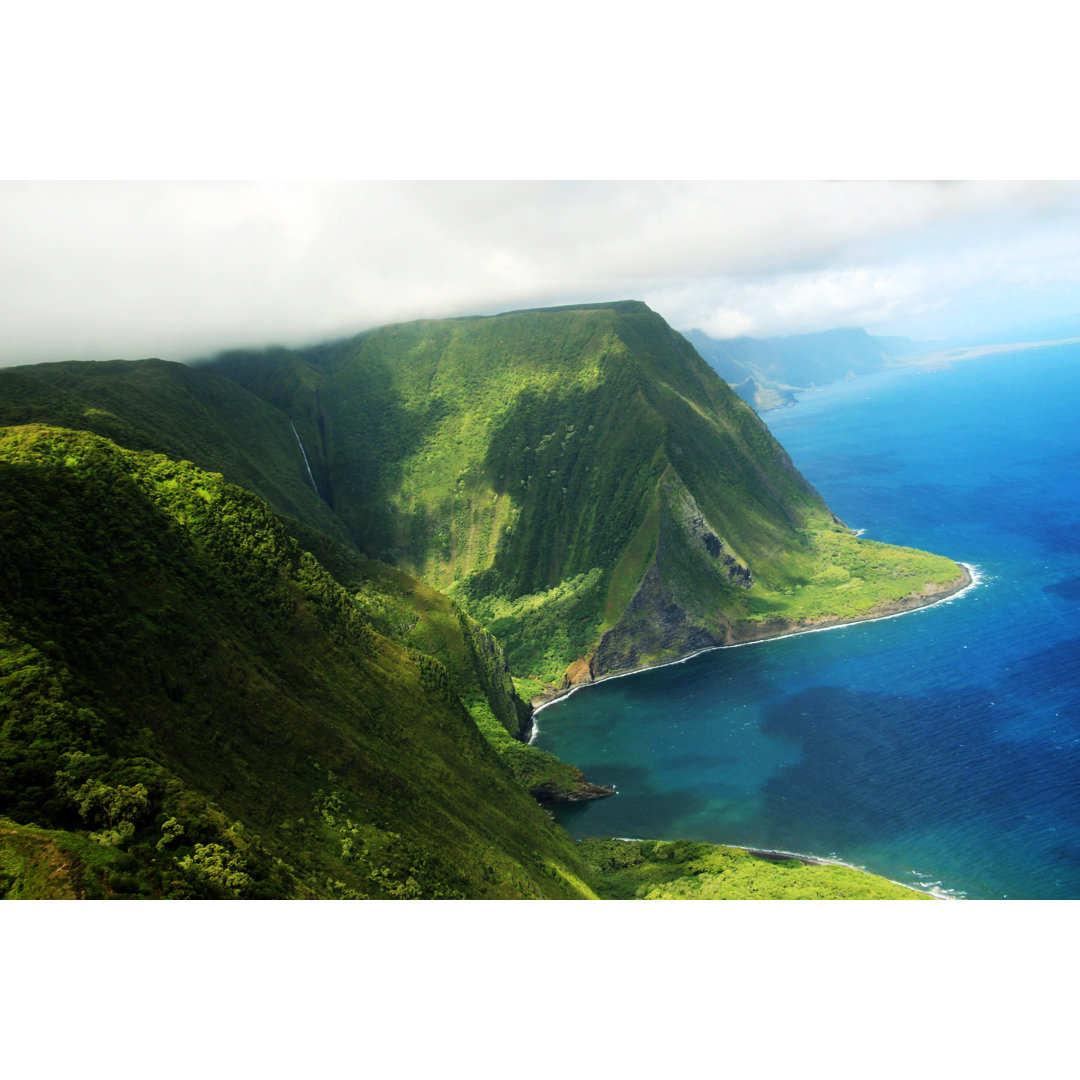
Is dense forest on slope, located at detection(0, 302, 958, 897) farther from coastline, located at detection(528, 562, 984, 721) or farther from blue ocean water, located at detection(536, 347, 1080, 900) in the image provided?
blue ocean water, located at detection(536, 347, 1080, 900)

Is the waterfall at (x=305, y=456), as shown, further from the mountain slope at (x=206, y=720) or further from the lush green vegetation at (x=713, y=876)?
the lush green vegetation at (x=713, y=876)

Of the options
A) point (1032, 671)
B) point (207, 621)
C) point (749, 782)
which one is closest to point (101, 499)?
point (207, 621)

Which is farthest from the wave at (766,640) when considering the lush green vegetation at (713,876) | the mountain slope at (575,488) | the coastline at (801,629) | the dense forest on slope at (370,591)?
the lush green vegetation at (713,876)

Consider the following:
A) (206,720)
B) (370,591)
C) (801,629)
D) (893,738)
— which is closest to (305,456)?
(370,591)

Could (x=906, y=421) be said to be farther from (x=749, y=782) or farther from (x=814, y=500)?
(x=749, y=782)

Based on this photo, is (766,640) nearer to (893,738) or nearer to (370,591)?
(893,738)

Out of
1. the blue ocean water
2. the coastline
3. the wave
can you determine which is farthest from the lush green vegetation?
the coastline
